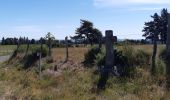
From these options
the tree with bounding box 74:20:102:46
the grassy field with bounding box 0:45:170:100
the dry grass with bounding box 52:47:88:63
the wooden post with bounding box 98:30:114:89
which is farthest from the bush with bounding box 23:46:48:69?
the tree with bounding box 74:20:102:46

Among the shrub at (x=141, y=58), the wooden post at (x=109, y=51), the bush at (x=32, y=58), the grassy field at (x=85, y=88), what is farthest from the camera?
the bush at (x=32, y=58)

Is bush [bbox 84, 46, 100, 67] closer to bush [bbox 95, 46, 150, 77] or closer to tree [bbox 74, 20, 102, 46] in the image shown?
bush [bbox 95, 46, 150, 77]

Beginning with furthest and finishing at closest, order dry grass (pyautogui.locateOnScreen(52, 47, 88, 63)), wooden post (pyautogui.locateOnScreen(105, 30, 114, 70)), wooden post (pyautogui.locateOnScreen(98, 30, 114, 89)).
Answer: dry grass (pyautogui.locateOnScreen(52, 47, 88, 63)) < wooden post (pyautogui.locateOnScreen(105, 30, 114, 70)) < wooden post (pyautogui.locateOnScreen(98, 30, 114, 89))

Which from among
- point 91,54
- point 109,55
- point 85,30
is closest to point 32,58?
point 91,54

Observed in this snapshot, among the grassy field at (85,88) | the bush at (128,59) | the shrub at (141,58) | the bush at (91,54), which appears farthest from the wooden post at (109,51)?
the bush at (91,54)

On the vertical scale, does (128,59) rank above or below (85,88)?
above

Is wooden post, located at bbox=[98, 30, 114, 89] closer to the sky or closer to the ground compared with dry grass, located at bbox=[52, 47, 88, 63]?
closer to the sky

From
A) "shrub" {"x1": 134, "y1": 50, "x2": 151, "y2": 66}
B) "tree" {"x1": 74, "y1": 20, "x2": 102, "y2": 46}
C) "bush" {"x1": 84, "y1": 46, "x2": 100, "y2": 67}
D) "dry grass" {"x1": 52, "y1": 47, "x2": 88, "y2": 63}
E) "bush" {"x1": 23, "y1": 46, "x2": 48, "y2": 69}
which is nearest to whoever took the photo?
"shrub" {"x1": 134, "y1": 50, "x2": 151, "y2": 66}

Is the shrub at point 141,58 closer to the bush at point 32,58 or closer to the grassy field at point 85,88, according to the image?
the grassy field at point 85,88

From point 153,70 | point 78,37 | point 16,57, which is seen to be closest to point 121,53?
point 153,70

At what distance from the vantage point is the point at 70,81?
1969 centimetres

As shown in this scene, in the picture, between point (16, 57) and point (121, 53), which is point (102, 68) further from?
point (16, 57)

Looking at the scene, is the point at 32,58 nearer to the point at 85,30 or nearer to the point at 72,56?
the point at 72,56

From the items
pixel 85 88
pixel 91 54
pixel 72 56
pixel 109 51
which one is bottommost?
pixel 85 88
